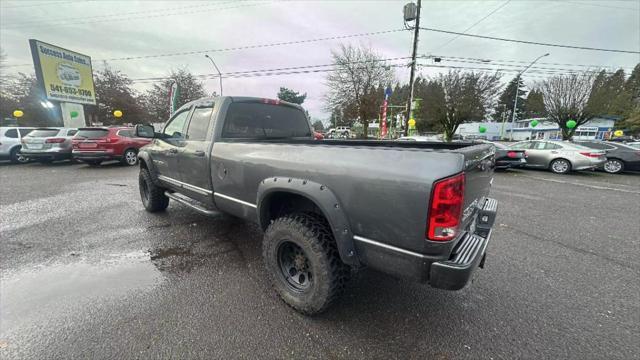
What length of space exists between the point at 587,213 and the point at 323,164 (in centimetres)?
651

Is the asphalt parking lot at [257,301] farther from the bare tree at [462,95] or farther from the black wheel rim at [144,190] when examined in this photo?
the bare tree at [462,95]

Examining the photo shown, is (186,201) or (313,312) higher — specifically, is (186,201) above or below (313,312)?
above

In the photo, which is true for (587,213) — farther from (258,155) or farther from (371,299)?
(258,155)

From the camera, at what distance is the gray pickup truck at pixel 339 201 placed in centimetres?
154

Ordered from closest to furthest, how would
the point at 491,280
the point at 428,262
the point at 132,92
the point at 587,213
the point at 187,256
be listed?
the point at 428,262 < the point at 491,280 < the point at 187,256 < the point at 587,213 < the point at 132,92

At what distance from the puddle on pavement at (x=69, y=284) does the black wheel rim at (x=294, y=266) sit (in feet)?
4.57

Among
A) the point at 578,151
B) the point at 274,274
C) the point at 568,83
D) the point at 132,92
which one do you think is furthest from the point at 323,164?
the point at 132,92

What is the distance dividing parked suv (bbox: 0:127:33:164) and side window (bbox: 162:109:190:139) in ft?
37.0

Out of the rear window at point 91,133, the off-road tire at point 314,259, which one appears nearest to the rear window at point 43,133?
the rear window at point 91,133

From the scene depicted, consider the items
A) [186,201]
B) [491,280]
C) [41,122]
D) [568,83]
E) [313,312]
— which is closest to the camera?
[313,312]

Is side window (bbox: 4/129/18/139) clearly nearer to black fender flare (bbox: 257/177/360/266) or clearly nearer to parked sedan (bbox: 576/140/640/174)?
black fender flare (bbox: 257/177/360/266)

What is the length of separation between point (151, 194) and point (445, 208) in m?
4.96

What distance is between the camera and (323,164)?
6.41 feet

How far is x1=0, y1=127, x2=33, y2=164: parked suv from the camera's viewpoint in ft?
34.7
